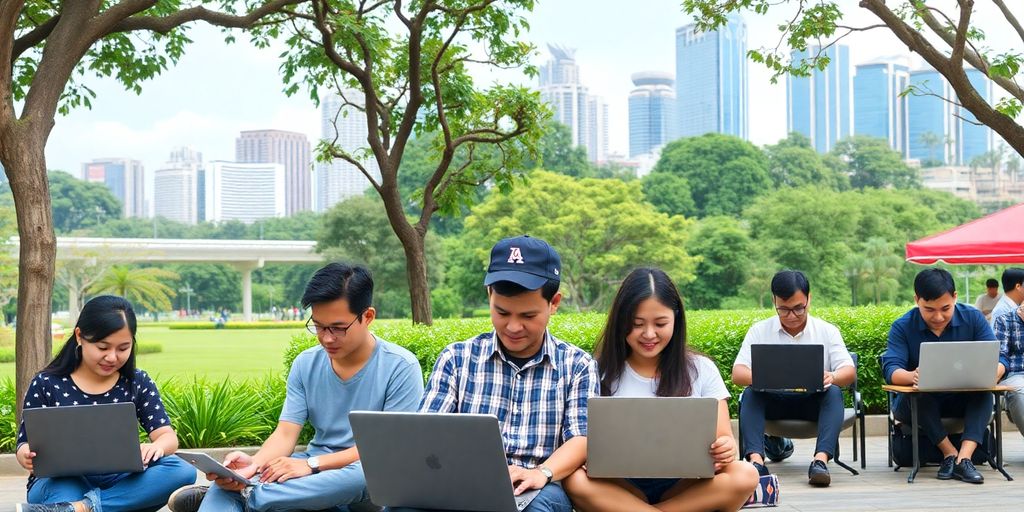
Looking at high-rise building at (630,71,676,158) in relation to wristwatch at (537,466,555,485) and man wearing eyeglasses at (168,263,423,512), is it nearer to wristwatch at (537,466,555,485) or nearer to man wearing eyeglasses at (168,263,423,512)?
man wearing eyeglasses at (168,263,423,512)

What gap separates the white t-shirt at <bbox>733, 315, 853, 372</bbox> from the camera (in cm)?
571

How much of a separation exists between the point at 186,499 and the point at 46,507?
1.48 feet

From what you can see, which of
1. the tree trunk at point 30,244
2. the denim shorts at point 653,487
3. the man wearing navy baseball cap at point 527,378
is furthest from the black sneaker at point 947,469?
the tree trunk at point 30,244

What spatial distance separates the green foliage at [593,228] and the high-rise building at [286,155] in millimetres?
99543

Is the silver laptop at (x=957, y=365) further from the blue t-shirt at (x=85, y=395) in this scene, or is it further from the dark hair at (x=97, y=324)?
the dark hair at (x=97, y=324)

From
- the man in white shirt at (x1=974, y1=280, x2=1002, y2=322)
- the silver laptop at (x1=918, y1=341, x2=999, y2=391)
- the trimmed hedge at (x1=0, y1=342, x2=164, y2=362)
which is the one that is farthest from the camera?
the trimmed hedge at (x1=0, y1=342, x2=164, y2=362)

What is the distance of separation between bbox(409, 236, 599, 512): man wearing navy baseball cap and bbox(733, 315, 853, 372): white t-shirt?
2721mm

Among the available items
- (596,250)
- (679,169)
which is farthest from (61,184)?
(596,250)

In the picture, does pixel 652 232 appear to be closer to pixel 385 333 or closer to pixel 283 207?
pixel 385 333

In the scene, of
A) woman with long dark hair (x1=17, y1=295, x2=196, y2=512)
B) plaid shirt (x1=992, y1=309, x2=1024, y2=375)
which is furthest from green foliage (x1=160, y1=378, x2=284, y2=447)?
plaid shirt (x1=992, y1=309, x2=1024, y2=375)

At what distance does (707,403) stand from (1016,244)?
5.98 metres

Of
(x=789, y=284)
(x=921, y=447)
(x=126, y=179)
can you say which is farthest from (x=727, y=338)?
(x=126, y=179)

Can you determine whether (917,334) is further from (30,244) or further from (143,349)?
(143,349)

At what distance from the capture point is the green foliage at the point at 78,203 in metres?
66.7
